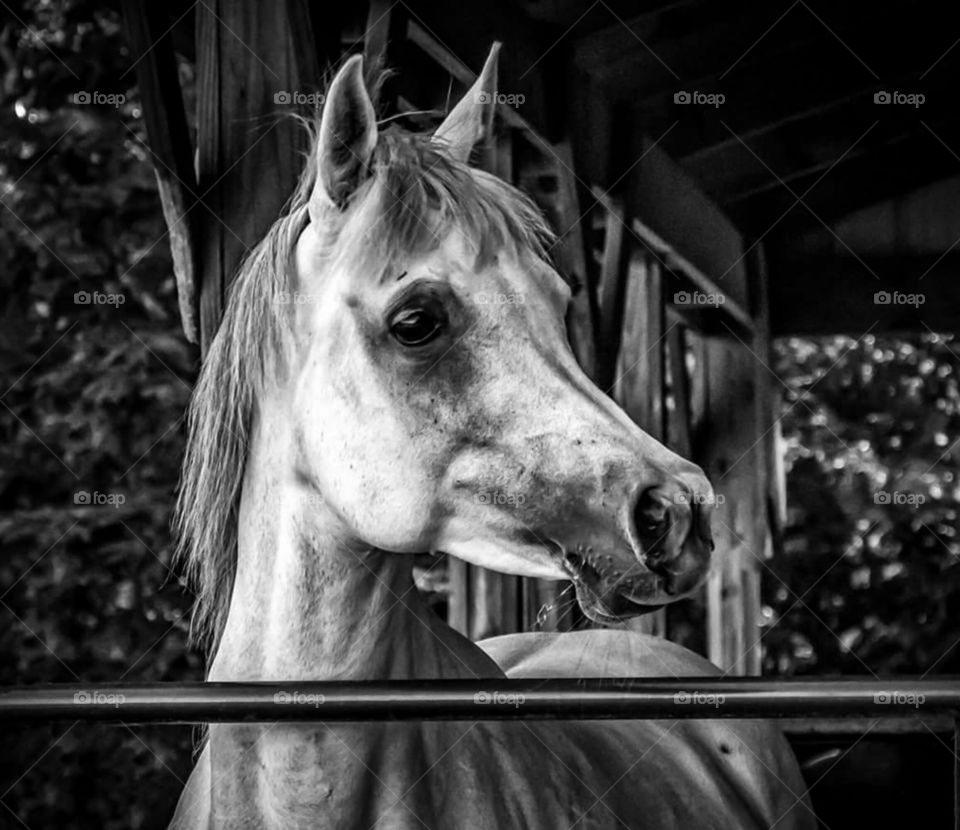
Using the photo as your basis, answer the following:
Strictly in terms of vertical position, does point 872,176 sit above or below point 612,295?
above

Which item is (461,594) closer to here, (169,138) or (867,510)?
(169,138)

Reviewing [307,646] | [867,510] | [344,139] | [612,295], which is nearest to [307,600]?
[307,646]

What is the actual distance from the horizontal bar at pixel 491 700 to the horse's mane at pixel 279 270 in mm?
352

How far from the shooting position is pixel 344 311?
1.90m

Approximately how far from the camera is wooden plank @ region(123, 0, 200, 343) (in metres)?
2.55

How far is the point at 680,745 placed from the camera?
8.21 feet

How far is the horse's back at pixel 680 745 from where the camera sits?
92.6 inches

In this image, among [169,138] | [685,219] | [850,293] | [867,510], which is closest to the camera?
[169,138]

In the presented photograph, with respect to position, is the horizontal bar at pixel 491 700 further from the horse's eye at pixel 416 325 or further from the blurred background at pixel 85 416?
the blurred background at pixel 85 416

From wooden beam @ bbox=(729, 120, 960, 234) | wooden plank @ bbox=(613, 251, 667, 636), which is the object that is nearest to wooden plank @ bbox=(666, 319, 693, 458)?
wooden plank @ bbox=(613, 251, 667, 636)

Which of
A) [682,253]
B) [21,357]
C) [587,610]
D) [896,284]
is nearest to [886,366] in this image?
[896,284]

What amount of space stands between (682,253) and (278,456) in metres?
2.07

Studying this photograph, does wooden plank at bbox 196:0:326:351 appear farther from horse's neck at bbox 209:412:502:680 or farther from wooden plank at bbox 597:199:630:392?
wooden plank at bbox 597:199:630:392

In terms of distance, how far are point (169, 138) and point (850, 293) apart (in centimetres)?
310
